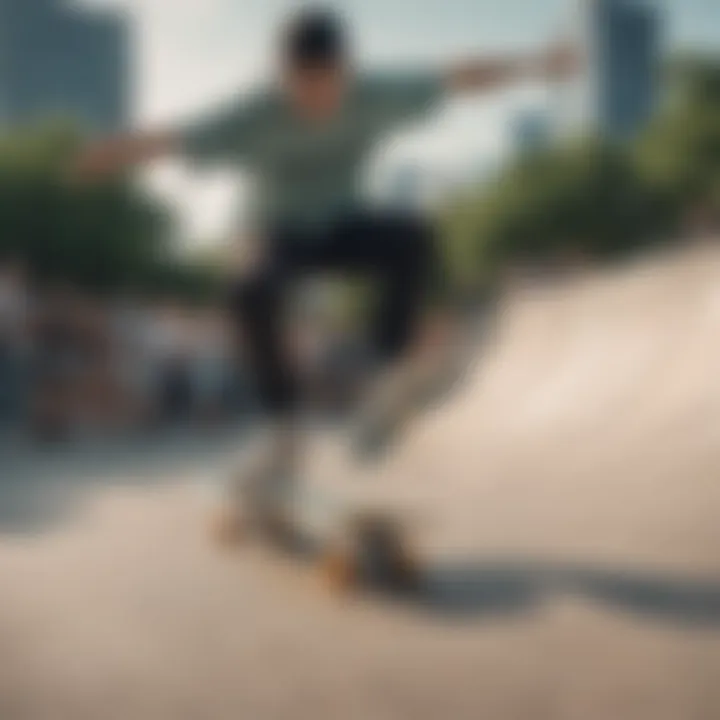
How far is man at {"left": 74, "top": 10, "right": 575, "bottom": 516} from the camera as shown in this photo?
2.79 feet

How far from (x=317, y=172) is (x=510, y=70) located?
18 centimetres

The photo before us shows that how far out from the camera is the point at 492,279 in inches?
33.9

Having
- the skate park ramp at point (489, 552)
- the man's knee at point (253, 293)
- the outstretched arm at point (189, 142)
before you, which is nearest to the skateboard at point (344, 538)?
the skate park ramp at point (489, 552)

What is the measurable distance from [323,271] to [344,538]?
208 mm

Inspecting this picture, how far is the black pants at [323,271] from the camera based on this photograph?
847mm

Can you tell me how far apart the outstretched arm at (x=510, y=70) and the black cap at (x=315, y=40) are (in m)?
0.09

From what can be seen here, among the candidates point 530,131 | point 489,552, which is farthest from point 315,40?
point 489,552

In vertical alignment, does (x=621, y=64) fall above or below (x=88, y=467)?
above

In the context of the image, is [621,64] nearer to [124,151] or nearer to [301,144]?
[301,144]

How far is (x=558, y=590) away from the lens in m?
0.86

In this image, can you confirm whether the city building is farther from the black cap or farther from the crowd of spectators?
the crowd of spectators

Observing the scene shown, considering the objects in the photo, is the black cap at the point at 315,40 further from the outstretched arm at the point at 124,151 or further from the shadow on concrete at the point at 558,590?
the shadow on concrete at the point at 558,590

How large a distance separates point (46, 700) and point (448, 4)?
0.64 metres

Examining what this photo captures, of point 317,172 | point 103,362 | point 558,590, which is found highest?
point 317,172
